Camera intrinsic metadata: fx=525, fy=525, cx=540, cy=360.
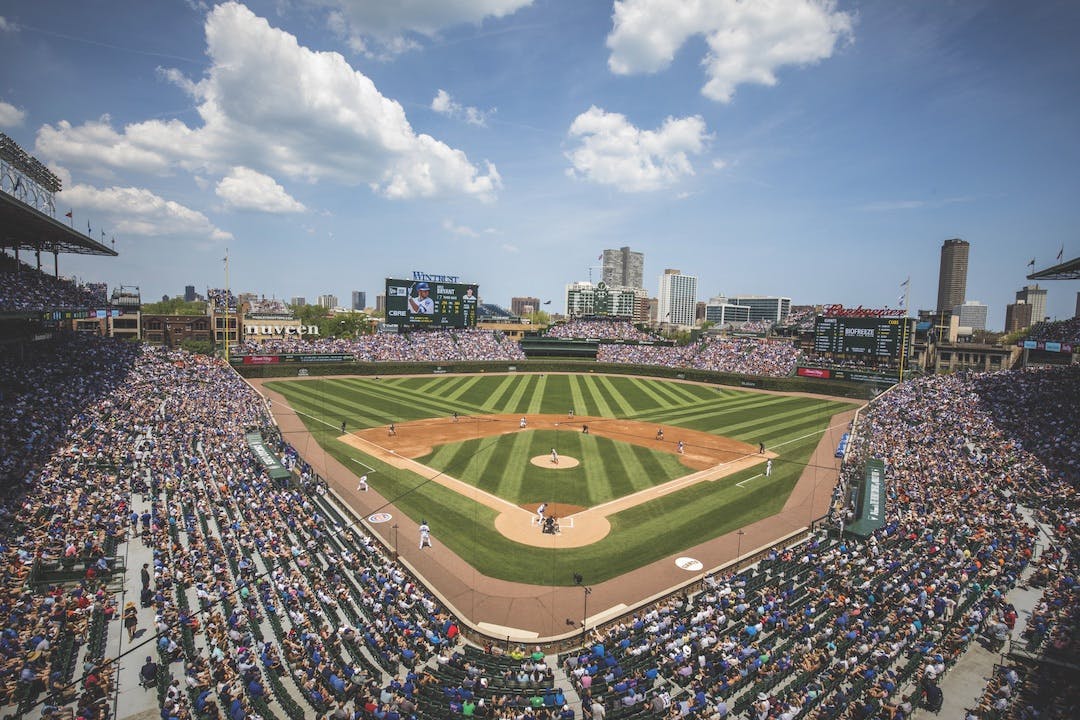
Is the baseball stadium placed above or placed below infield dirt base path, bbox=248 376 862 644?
above

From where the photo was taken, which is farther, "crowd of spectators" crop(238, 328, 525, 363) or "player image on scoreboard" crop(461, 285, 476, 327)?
"player image on scoreboard" crop(461, 285, 476, 327)

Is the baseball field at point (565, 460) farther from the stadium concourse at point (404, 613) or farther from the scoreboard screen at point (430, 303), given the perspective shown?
the scoreboard screen at point (430, 303)

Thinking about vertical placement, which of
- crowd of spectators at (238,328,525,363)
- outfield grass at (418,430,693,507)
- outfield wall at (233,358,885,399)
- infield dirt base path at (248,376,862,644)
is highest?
crowd of spectators at (238,328,525,363)

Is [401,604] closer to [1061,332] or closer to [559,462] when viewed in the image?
[559,462]

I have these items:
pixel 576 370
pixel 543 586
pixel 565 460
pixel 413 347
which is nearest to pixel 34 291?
pixel 565 460

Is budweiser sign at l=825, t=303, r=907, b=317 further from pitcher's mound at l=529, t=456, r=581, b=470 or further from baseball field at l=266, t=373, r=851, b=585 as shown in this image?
pitcher's mound at l=529, t=456, r=581, b=470

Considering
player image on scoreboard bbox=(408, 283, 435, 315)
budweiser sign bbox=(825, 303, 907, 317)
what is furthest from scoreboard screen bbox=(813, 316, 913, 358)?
player image on scoreboard bbox=(408, 283, 435, 315)

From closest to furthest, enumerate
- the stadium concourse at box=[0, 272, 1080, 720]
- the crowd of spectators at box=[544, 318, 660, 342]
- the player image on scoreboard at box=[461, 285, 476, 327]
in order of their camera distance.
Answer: the stadium concourse at box=[0, 272, 1080, 720] < the player image on scoreboard at box=[461, 285, 476, 327] < the crowd of spectators at box=[544, 318, 660, 342]
